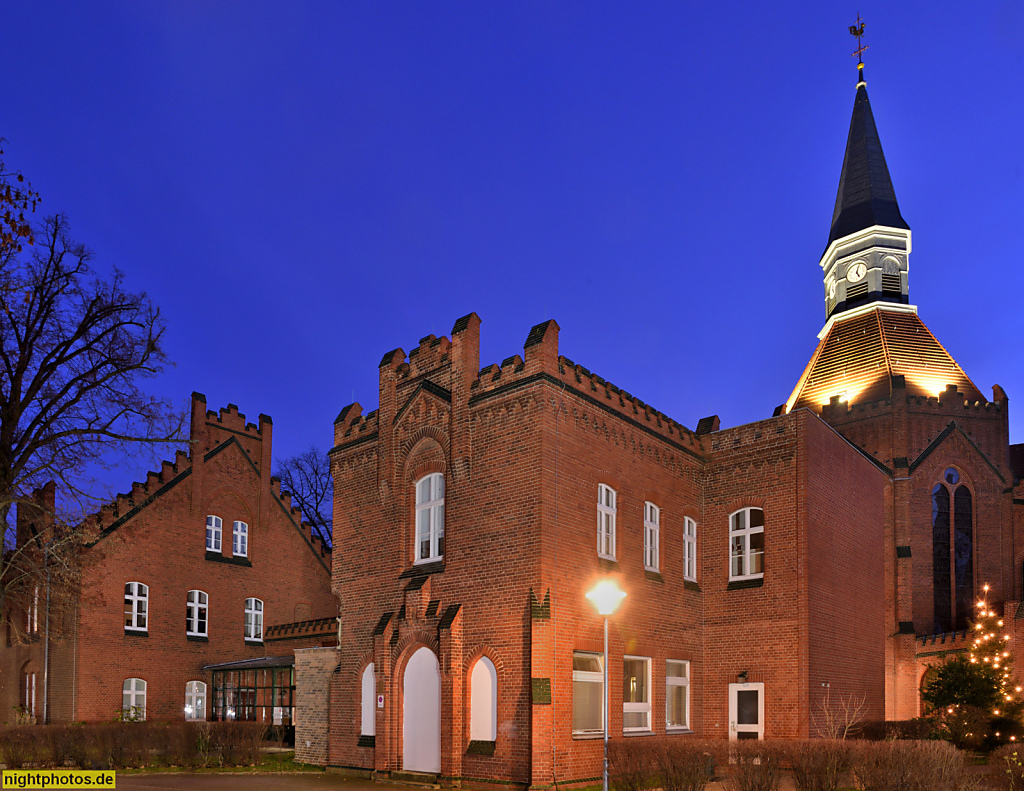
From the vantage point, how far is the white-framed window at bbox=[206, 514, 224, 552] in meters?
34.9

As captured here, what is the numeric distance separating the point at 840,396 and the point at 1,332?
116 ft

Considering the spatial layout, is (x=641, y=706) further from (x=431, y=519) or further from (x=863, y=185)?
(x=863, y=185)

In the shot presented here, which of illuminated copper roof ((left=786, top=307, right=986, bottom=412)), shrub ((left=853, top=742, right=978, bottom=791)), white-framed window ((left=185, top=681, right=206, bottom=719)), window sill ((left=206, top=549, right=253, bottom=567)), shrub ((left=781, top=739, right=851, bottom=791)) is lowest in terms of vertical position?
white-framed window ((left=185, top=681, right=206, bottom=719))

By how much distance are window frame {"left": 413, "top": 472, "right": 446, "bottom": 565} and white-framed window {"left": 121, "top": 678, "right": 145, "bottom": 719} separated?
50.6 ft

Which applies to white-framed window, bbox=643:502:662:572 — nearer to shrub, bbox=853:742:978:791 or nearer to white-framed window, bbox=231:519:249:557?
shrub, bbox=853:742:978:791

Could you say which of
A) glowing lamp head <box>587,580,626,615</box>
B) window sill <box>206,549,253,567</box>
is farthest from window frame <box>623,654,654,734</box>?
window sill <box>206,549,253,567</box>

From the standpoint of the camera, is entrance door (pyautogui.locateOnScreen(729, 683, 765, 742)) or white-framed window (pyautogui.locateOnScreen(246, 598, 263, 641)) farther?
white-framed window (pyautogui.locateOnScreen(246, 598, 263, 641))

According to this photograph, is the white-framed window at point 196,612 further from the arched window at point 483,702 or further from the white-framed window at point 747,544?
the white-framed window at point 747,544

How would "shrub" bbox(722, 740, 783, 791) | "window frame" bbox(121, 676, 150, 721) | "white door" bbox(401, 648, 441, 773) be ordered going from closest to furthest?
"shrub" bbox(722, 740, 783, 791)
"white door" bbox(401, 648, 441, 773)
"window frame" bbox(121, 676, 150, 721)

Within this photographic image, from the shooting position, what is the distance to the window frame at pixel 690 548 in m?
24.1

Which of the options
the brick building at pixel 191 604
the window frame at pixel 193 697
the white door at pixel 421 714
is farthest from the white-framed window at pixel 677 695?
the window frame at pixel 193 697

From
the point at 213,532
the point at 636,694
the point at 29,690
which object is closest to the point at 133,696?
the point at 29,690

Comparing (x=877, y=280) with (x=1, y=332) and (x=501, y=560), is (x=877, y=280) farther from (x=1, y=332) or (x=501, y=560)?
(x=1, y=332)

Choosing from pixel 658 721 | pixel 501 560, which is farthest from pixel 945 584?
pixel 501 560
